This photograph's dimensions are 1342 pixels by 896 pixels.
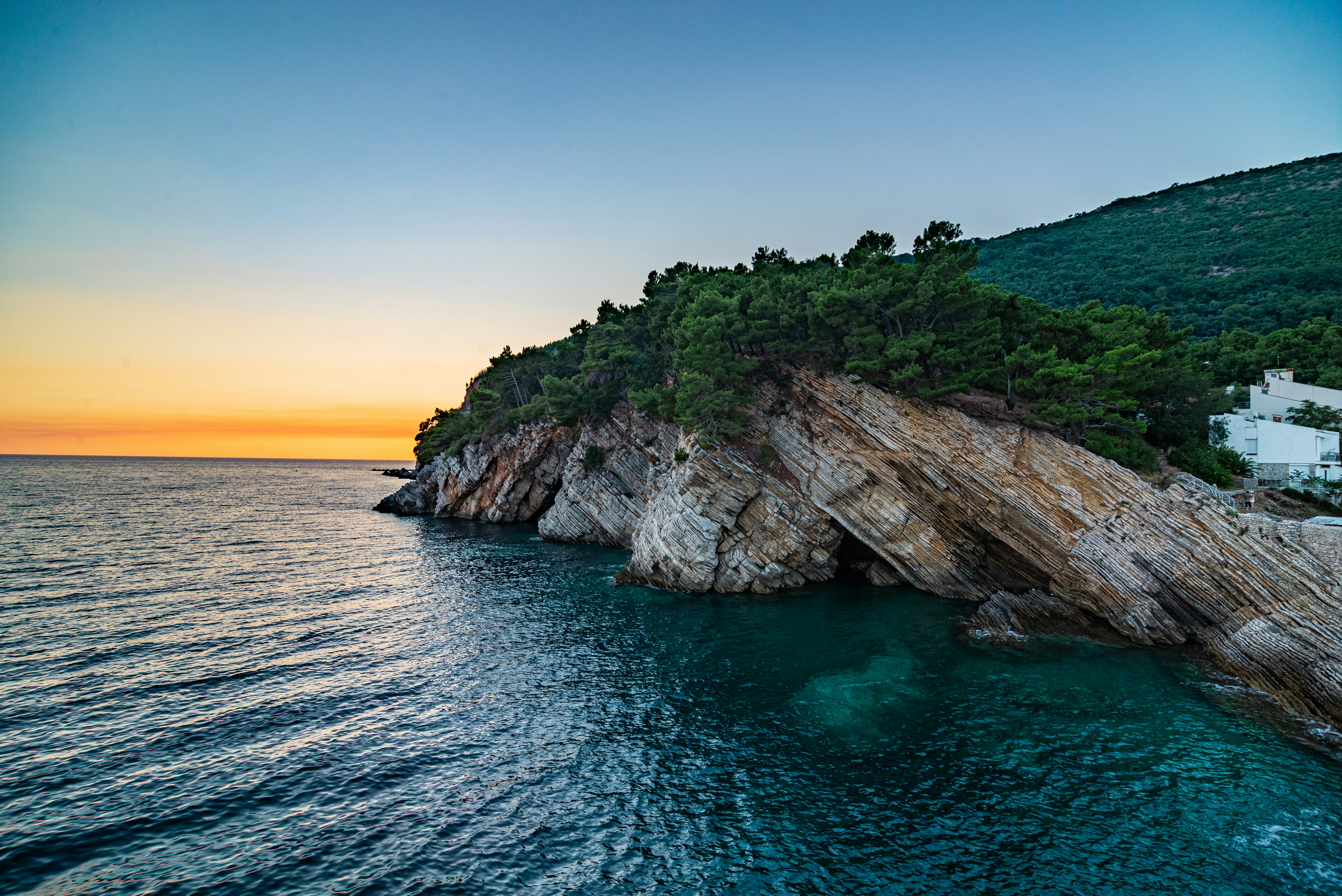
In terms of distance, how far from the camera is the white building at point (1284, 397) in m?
42.4

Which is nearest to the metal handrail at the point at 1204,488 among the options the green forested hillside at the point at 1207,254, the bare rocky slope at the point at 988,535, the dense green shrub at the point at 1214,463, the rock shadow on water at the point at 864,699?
the bare rocky slope at the point at 988,535

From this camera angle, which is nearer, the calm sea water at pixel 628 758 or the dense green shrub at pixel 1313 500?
the calm sea water at pixel 628 758

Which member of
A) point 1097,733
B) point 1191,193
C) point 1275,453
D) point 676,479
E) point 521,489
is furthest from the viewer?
point 1191,193

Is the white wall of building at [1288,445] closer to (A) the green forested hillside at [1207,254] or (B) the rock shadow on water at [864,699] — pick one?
(B) the rock shadow on water at [864,699]

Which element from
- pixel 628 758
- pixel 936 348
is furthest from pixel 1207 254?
pixel 628 758

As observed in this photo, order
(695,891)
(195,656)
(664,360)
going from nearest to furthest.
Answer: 1. (695,891)
2. (195,656)
3. (664,360)

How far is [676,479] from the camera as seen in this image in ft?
131

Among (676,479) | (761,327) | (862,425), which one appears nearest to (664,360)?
(761,327)

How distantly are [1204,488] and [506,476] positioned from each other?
2391 inches

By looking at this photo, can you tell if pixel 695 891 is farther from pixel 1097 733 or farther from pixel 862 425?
pixel 862 425

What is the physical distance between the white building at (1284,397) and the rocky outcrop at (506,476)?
5806cm

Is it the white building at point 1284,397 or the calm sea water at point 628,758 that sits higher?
the white building at point 1284,397

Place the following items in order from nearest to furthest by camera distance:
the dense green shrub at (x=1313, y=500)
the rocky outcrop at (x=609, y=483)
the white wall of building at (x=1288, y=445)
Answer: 1. the dense green shrub at (x=1313, y=500)
2. the white wall of building at (x=1288, y=445)
3. the rocky outcrop at (x=609, y=483)

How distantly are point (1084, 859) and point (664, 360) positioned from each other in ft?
147
